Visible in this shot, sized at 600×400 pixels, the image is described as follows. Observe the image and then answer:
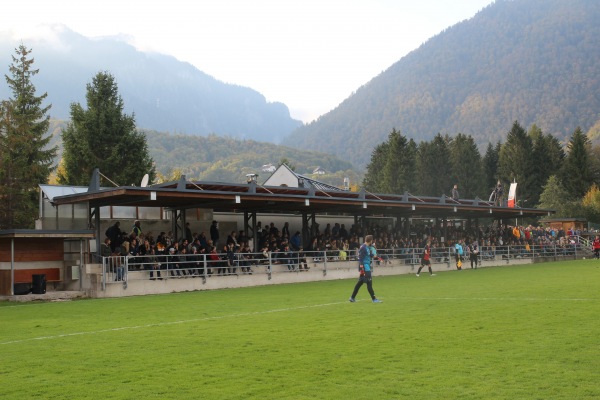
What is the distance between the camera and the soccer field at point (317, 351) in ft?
25.7

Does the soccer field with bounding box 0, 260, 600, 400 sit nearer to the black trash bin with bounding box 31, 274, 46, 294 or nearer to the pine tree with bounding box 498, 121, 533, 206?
the black trash bin with bounding box 31, 274, 46, 294

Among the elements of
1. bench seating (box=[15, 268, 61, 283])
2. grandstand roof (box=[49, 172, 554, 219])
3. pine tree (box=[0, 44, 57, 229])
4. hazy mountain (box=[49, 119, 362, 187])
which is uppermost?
hazy mountain (box=[49, 119, 362, 187])

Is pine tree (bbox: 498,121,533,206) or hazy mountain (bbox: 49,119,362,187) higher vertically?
hazy mountain (bbox: 49,119,362,187)

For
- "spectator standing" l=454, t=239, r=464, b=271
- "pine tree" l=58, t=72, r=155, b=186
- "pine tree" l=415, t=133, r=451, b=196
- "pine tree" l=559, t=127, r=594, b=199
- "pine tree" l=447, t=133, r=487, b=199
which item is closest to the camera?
"spectator standing" l=454, t=239, r=464, b=271

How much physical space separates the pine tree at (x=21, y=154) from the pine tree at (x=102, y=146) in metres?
3.26

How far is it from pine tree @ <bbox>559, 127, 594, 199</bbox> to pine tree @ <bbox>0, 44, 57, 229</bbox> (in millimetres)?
71354

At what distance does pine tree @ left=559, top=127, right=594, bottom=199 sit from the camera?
99562 millimetres

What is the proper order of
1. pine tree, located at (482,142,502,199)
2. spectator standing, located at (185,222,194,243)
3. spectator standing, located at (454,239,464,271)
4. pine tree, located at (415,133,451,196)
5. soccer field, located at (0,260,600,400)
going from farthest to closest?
pine tree, located at (482,142,502,199) → pine tree, located at (415,133,451,196) → spectator standing, located at (454,239,464,271) → spectator standing, located at (185,222,194,243) → soccer field, located at (0,260,600,400)

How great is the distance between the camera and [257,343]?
11.5 meters

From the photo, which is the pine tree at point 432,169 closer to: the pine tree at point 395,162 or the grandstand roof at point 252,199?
the pine tree at point 395,162

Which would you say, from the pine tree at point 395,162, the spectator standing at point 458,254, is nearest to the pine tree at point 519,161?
the pine tree at point 395,162

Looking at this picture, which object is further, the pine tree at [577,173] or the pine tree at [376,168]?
the pine tree at [376,168]

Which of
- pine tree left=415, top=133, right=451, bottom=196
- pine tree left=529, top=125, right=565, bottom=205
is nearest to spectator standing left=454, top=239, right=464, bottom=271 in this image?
pine tree left=415, top=133, right=451, bottom=196

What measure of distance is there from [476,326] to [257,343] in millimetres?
3936
